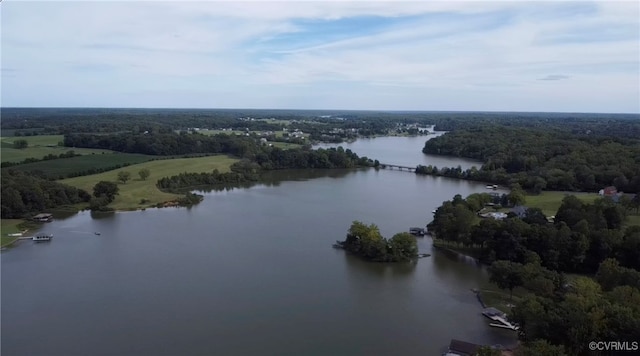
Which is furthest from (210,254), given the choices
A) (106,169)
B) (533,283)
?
(106,169)

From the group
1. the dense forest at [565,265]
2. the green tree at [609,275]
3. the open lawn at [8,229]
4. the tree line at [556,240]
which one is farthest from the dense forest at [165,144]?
the green tree at [609,275]

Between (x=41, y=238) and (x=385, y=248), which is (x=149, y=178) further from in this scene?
(x=385, y=248)

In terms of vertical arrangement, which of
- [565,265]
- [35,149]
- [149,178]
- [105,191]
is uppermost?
[35,149]

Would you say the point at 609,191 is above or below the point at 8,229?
above

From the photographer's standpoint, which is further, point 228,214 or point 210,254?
point 228,214

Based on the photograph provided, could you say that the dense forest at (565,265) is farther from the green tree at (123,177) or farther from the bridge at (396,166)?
the green tree at (123,177)

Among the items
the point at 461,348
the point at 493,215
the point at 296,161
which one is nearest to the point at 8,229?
the point at 461,348

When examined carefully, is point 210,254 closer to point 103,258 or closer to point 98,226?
point 103,258
